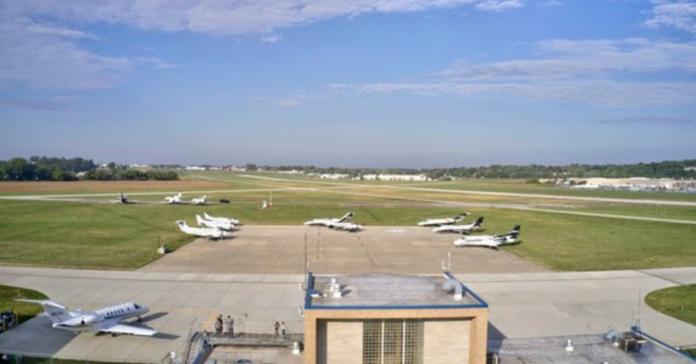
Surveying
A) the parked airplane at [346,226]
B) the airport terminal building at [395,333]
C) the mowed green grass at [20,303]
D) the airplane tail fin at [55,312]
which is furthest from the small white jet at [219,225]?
the airport terminal building at [395,333]

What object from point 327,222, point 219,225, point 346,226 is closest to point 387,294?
point 346,226

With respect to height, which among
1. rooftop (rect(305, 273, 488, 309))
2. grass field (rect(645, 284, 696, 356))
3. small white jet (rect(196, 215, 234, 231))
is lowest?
grass field (rect(645, 284, 696, 356))

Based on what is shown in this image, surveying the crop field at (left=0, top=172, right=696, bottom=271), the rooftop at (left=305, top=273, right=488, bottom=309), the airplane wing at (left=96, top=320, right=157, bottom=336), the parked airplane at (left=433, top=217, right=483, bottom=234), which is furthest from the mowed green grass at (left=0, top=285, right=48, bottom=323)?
the parked airplane at (left=433, top=217, right=483, bottom=234)

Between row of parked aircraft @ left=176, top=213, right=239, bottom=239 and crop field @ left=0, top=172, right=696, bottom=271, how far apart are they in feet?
5.43

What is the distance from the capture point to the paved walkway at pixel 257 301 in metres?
30.8

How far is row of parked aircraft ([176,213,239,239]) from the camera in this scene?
221 feet

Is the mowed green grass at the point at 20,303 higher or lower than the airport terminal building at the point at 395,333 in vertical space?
lower

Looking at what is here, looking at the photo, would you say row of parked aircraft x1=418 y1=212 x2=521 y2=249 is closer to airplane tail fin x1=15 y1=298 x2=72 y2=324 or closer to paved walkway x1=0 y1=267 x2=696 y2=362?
paved walkway x1=0 y1=267 x2=696 y2=362

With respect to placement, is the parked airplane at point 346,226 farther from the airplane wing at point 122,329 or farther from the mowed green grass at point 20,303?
the airplane wing at point 122,329

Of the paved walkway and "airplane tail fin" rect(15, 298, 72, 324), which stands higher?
"airplane tail fin" rect(15, 298, 72, 324)

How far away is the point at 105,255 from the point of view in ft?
182

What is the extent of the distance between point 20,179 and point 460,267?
19916cm

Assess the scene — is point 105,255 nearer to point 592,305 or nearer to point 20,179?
point 592,305

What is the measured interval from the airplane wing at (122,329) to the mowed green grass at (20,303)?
790cm
